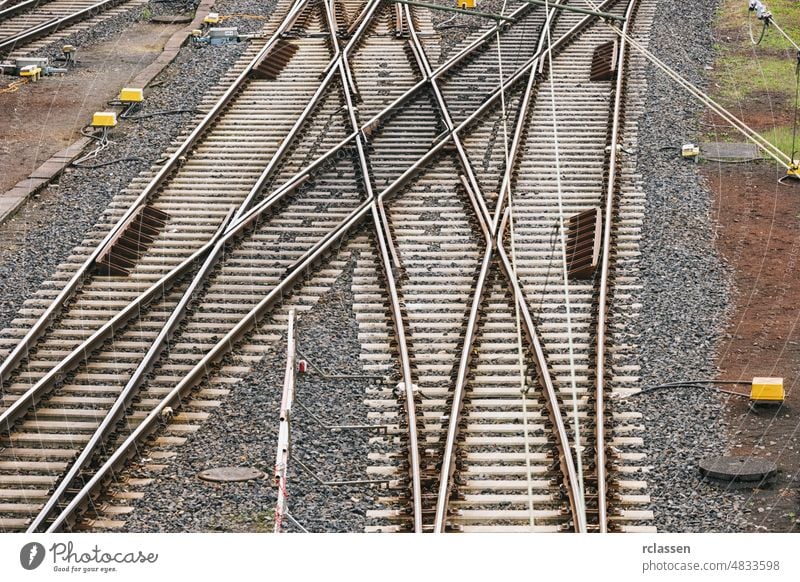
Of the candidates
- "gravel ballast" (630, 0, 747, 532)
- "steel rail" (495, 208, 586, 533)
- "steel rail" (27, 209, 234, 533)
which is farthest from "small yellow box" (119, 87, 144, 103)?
"gravel ballast" (630, 0, 747, 532)

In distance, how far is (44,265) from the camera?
15492 millimetres

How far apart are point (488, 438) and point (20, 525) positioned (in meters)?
3.63

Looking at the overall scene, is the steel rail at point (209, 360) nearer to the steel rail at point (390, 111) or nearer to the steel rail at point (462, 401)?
the steel rail at point (390, 111)

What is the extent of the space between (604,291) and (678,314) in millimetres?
726

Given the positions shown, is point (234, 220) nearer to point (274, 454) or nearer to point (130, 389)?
point (130, 389)

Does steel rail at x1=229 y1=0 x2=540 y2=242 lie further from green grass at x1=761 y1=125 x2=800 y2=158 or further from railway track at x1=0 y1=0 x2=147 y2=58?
railway track at x1=0 y1=0 x2=147 y2=58

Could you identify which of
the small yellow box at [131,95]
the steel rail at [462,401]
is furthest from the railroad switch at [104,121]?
the steel rail at [462,401]

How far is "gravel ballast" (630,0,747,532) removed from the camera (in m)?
11.1

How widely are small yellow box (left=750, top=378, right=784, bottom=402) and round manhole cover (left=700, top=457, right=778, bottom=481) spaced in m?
1.05

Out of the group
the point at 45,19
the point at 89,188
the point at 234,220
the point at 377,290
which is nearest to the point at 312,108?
the point at 89,188

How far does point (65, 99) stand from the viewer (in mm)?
21141
